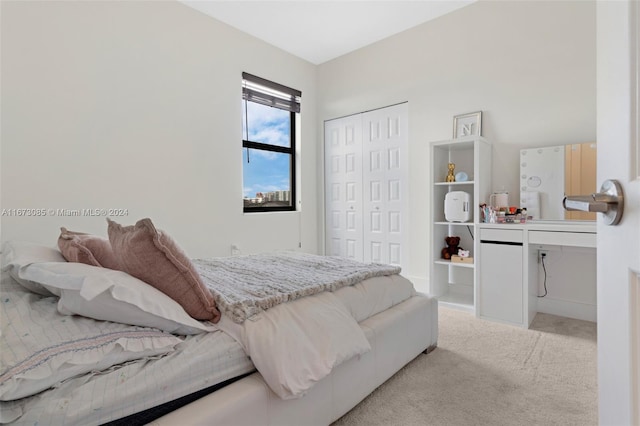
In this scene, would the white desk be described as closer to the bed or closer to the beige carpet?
the beige carpet

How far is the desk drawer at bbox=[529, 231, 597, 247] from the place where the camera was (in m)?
2.41

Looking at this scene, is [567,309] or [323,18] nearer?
[567,309]

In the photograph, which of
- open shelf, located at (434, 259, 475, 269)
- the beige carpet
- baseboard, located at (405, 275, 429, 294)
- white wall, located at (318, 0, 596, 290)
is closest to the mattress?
the beige carpet

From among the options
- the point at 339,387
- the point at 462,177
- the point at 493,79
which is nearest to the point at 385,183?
the point at 462,177

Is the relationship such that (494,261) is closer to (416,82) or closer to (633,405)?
(416,82)

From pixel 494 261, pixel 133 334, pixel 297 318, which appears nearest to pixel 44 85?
pixel 133 334

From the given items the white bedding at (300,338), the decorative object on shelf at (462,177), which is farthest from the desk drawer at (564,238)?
the white bedding at (300,338)

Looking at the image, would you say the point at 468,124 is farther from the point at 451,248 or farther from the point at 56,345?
the point at 56,345

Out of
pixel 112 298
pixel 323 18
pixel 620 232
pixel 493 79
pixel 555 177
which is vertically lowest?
pixel 112 298

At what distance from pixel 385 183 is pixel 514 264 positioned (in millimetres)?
1723

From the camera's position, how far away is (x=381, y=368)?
174cm

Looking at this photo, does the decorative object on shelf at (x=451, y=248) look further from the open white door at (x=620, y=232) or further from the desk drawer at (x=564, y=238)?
the open white door at (x=620, y=232)

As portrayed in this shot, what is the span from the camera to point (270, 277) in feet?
5.97

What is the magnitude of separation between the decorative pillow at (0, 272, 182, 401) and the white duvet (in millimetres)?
261
